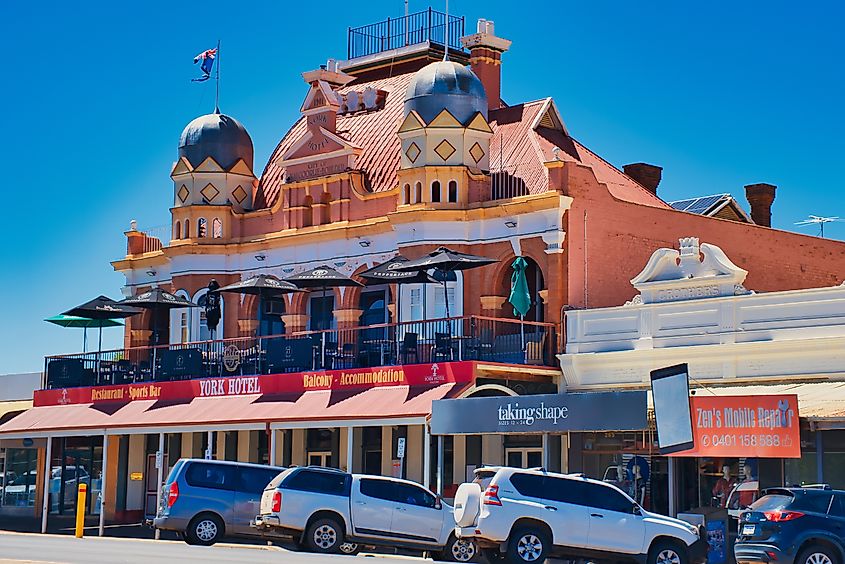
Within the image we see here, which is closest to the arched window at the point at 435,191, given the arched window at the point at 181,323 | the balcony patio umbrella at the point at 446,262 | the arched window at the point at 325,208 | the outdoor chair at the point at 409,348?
the balcony patio umbrella at the point at 446,262

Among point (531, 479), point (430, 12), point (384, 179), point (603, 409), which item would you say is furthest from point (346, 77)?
point (531, 479)

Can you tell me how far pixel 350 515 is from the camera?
27250 millimetres

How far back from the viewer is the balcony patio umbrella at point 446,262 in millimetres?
33406

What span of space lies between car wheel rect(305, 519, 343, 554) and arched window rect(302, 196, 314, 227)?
15.1 metres

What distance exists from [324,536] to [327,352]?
32.9 ft

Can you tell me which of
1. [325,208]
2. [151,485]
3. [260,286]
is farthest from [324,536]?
[151,485]

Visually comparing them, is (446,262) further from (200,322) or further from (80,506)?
(200,322)

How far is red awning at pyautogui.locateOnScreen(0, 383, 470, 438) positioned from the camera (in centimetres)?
3250

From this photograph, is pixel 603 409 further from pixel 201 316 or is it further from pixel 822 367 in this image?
pixel 201 316

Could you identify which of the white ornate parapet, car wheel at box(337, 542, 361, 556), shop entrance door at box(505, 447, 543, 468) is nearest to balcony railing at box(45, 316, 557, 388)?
shop entrance door at box(505, 447, 543, 468)

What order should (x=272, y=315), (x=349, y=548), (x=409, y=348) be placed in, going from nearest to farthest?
1. (x=349, y=548)
2. (x=409, y=348)
3. (x=272, y=315)

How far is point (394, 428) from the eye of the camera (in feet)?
125

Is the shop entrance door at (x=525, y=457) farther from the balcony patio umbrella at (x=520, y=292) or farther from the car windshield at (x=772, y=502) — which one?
the car windshield at (x=772, y=502)

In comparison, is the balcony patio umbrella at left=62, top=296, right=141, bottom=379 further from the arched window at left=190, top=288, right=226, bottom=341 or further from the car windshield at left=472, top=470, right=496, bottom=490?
the car windshield at left=472, top=470, right=496, bottom=490
